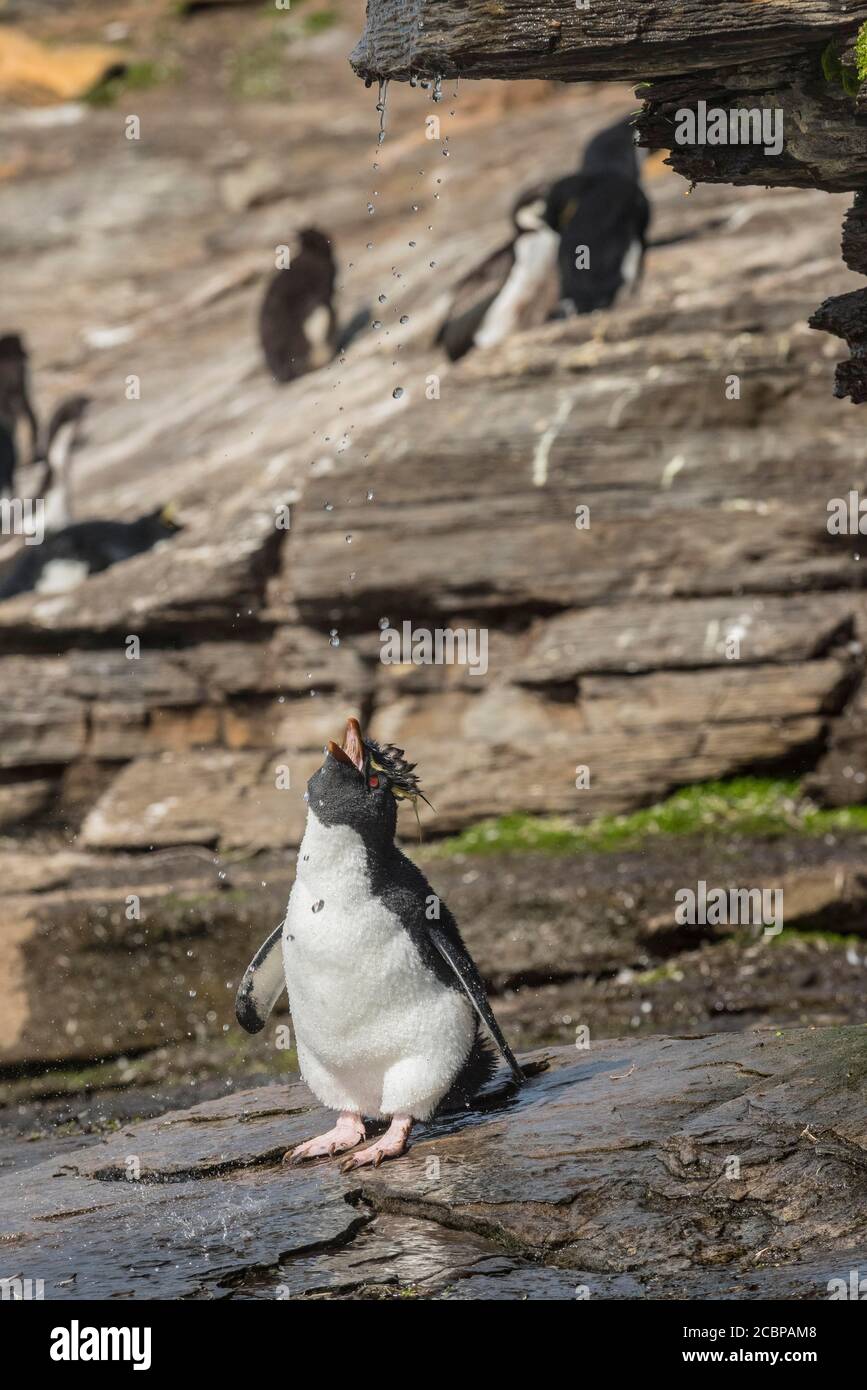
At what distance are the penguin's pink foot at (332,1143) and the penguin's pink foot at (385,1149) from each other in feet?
0.56

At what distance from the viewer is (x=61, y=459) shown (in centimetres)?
1848

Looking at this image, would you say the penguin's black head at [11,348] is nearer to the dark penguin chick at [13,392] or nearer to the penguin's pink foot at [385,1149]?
the dark penguin chick at [13,392]

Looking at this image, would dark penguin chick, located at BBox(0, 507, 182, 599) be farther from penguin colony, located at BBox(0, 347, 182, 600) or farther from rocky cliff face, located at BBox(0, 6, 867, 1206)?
rocky cliff face, located at BBox(0, 6, 867, 1206)

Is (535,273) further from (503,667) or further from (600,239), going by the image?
(503,667)

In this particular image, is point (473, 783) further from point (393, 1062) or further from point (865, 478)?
point (393, 1062)

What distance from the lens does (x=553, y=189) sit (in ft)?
57.7

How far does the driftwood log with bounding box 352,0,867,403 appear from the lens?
5062 millimetres

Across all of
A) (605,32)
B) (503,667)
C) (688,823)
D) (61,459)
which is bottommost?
(688,823)

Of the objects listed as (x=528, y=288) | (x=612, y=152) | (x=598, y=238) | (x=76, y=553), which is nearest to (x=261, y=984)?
(x=76, y=553)

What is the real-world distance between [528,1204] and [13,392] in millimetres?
17847

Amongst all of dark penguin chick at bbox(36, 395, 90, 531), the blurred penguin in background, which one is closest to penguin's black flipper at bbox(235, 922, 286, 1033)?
dark penguin chick at bbox(36, 395, 90, 531)

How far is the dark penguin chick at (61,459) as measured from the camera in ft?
57.1

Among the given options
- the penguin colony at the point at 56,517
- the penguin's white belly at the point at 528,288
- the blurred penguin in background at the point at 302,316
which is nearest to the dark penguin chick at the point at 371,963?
the penguin colony at the point at 56,517

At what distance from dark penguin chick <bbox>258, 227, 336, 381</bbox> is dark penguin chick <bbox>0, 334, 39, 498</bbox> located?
12.3 feet
